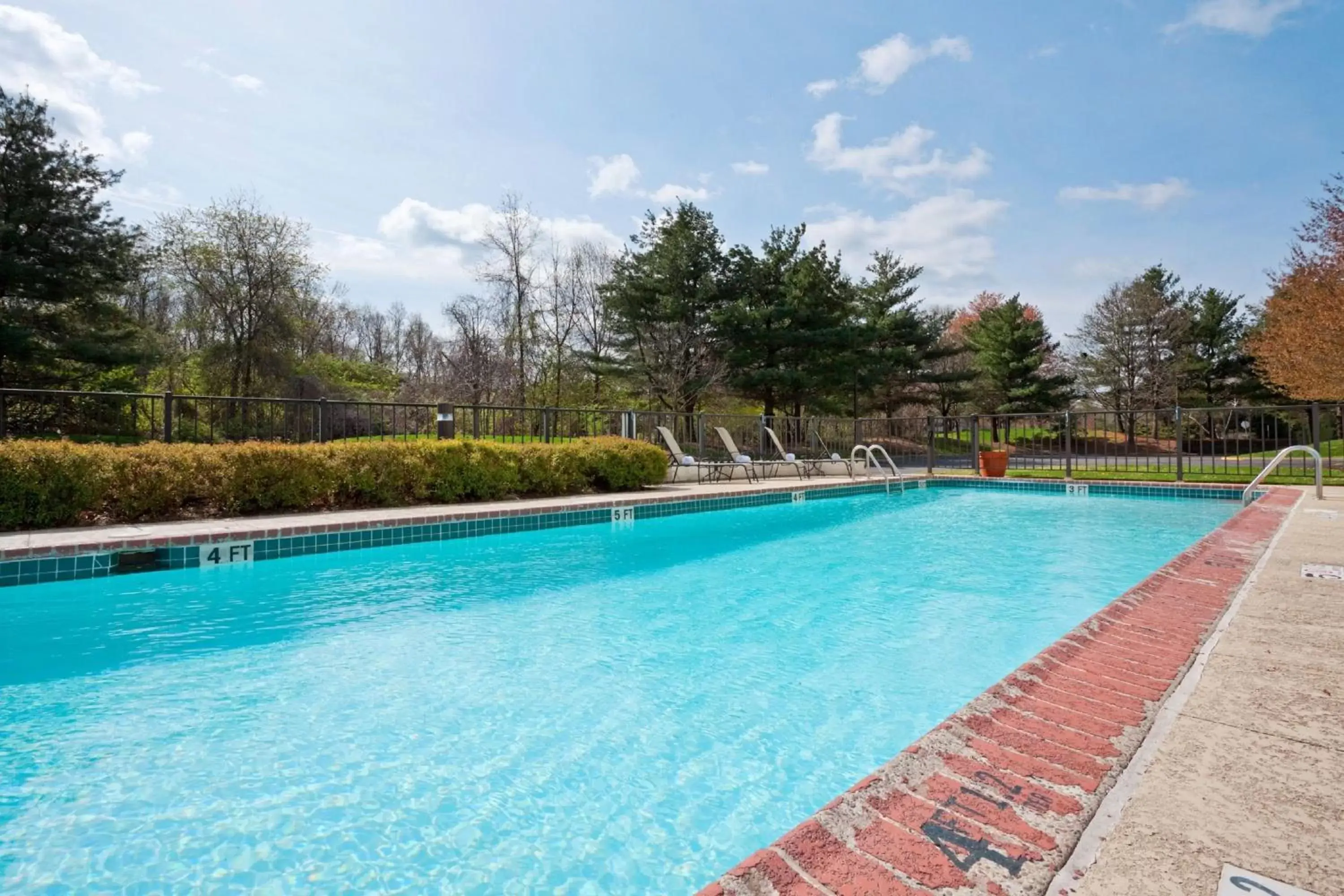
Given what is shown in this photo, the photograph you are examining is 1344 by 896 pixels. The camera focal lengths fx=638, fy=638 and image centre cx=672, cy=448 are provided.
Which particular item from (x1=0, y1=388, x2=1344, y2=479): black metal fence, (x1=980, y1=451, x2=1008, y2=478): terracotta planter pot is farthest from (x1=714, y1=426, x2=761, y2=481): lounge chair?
(x1=980, y1=451, x2=1008, y2=478): terracotta planter pot

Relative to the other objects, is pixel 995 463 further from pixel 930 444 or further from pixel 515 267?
pixel 515 267

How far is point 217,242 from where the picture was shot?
19.6 metres

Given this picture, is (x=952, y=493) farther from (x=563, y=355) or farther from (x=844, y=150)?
(x=563, y=355)

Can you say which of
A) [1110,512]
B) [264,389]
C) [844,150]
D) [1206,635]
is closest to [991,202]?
[844,150]

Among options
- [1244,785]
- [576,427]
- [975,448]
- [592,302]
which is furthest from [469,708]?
[592,302]

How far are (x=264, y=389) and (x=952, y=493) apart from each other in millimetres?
19940

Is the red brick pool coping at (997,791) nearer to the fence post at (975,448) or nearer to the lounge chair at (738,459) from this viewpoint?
the lounge chair at (738,459)

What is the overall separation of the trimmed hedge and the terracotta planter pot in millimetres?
8999

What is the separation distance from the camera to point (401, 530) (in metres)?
6.74

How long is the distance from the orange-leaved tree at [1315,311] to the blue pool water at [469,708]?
13.5 meters

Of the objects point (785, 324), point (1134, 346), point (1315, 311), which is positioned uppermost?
point (1134, 346)

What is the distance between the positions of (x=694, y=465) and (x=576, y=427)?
14.2 feet

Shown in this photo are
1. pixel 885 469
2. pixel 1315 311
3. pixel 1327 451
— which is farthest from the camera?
pixel 1327 451

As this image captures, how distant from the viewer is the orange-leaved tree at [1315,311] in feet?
46.6
